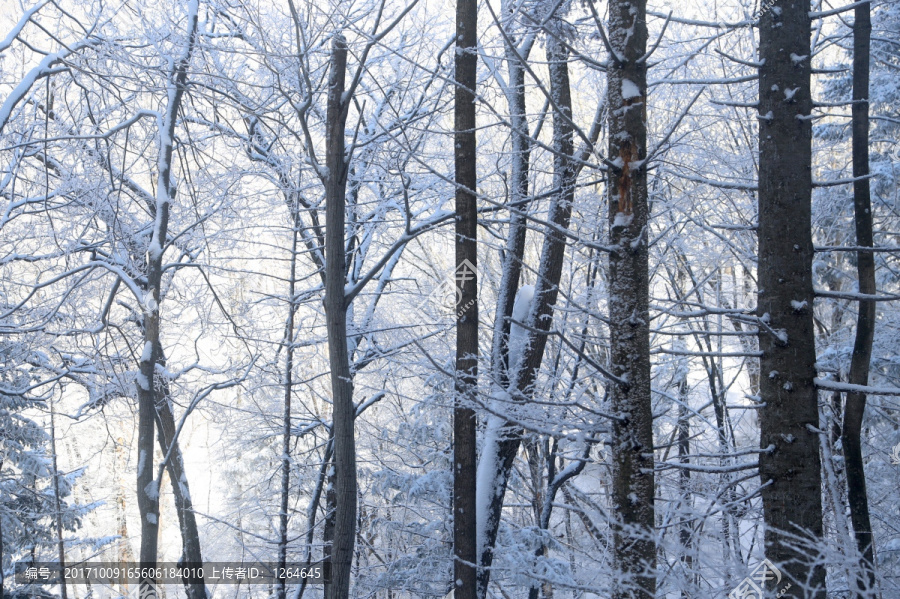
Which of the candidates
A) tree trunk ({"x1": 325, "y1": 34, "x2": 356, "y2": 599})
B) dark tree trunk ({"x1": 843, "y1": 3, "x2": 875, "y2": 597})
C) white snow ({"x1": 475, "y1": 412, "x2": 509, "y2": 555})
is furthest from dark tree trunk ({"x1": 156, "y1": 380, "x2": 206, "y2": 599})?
dark tree trunk ({"x1": 843, "y1": 3, "x2": 875, "y2": 597})

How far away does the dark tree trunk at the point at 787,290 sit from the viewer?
342 centimetres

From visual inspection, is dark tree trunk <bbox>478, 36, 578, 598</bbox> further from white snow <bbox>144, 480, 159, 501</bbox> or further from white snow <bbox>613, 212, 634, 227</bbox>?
white snow <bbox>144, 480, 159, 501</bbox>

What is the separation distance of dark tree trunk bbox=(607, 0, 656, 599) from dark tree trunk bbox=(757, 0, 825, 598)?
73cm

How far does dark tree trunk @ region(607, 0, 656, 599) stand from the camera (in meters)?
3.45

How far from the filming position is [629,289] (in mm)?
3559

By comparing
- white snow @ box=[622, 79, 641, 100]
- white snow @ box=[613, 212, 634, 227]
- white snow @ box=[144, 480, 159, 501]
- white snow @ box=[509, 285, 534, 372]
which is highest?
white snow @ box=[622, 79, 641, 100]

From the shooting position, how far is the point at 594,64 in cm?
364

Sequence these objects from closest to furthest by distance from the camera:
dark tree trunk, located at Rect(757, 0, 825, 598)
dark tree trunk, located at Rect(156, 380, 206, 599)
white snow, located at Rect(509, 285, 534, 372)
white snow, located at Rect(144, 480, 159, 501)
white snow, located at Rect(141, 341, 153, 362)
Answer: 1. dark tree trunk, located at Rect(757, 0, 825, 598)
2. white snow, located at Rect(144, 480, 159, 501)
3. white snow, located at Rect(509, 285, 534, 372)
4. white snow, located at Rect(141, 341, 153, 362)
5. dark tree trunk, located at Rect(156, 380, 206, 599)

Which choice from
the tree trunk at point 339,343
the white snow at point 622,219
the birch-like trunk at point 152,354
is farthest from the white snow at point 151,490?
the white snow at point 622,219

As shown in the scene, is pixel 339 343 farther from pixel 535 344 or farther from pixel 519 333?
pixel 535 344

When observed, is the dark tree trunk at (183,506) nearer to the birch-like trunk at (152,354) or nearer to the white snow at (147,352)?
the birch-like trunk at (152,354)

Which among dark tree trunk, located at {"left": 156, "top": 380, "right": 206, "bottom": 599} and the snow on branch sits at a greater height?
the snow on branch

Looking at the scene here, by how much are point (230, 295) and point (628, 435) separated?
10.1 meters

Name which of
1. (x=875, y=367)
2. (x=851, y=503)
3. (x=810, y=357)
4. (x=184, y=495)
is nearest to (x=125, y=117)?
(x=184, y=495)
